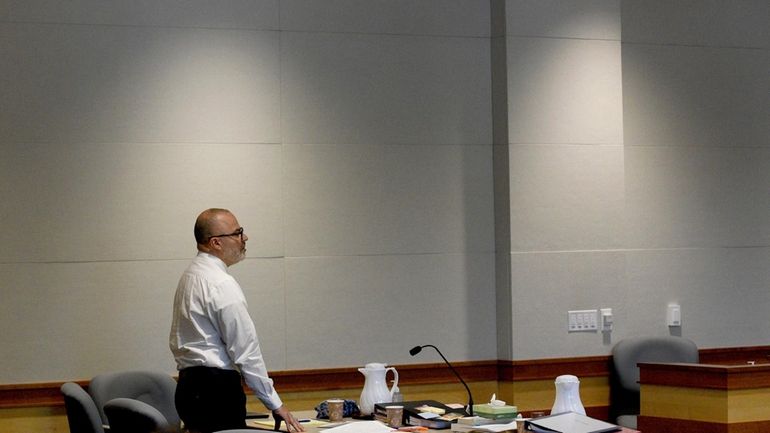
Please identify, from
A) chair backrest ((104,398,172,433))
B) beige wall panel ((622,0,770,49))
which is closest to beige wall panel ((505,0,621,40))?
beige wall panel ((622,0,770,49))

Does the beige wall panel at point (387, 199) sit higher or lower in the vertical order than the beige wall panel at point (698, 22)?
lower

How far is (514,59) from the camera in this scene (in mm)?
6191

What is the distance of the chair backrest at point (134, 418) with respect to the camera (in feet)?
14.6

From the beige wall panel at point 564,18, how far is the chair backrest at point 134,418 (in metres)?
3.05

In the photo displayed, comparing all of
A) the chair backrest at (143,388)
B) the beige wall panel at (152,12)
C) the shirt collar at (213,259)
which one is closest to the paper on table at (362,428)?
the shirt collar at (213,259)

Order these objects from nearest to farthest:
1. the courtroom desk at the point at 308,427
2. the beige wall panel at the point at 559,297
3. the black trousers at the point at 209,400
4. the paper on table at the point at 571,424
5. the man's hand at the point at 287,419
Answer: the paper on table at the point at 571,424, the courtroom desk at the point at 308,427, the man's hand at the point at 287,419, the black trousers at the point at 209,400, the beige wall panel at the point at 559,297

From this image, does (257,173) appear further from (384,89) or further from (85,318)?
(85,318)

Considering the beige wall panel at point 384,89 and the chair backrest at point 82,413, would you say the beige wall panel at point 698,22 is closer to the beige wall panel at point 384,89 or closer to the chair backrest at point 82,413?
the beige wall panel at point 384,89

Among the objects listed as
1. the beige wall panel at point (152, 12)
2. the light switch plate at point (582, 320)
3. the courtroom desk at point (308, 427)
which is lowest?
the courtroom desk at point (308, 427)

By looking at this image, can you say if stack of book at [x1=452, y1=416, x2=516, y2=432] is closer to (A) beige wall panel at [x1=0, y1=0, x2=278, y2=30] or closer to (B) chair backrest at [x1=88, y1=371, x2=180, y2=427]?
(B) chair backrest at [x1=88, y1=371, x2=180, y2=427]

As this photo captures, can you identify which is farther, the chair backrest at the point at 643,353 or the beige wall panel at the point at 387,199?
the chair backrest at the point at 643,353

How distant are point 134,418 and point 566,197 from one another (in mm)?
2883

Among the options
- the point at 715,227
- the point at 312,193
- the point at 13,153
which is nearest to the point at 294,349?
the point at 312,193

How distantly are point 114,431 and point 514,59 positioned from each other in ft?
10.1
